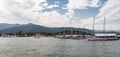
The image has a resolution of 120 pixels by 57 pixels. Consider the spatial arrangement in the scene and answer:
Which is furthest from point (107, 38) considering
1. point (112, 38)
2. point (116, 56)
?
point (116, 56)

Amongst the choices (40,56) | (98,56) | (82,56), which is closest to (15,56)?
(40,56)

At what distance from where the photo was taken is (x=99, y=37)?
6476 inches

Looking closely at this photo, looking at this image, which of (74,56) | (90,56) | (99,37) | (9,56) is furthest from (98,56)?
(99,37)

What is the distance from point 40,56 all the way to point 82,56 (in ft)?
35.1

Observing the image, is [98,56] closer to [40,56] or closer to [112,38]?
[40,56]

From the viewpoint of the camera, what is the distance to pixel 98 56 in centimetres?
5625

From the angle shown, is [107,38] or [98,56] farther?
[107,38]

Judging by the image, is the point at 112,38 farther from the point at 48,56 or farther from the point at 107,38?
the point at 48,56

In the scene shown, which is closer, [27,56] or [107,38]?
[27,56]

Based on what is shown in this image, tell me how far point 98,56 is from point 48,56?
1283cm

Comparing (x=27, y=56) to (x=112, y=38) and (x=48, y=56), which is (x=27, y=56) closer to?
(x=48, y=56)

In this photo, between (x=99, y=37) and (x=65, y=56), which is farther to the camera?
(x=99, y=37)

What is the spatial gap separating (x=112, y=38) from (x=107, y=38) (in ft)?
19.7

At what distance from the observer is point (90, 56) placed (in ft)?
184
